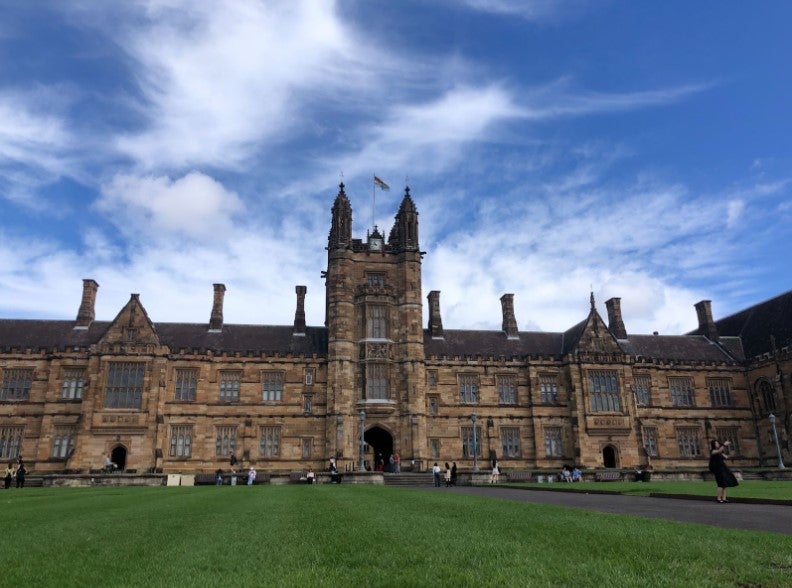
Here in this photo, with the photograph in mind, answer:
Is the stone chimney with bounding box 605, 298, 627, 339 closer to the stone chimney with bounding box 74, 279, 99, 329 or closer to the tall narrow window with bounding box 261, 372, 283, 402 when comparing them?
the tall narrow window with bounding box 261, 372, 283, 402

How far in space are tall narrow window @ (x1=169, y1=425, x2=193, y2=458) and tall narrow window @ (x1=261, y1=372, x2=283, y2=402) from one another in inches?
229

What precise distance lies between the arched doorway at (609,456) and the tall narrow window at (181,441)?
103 ft

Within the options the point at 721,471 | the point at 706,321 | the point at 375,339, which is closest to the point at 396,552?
the point at 721,471

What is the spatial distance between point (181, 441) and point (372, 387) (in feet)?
47.2

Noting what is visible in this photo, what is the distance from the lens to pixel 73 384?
42312 millimetres

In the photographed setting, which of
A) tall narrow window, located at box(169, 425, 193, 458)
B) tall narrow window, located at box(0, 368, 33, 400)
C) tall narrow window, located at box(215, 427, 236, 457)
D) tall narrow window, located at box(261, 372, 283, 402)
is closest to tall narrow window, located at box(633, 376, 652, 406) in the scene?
tall narrow window, located at box(261, 372, 283, 402)

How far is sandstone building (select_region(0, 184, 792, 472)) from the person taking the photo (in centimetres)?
4156

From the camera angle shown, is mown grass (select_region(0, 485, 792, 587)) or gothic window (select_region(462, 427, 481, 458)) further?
gothic window (select_region(462, 427, 481, 458))

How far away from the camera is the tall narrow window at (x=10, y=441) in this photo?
40.9m

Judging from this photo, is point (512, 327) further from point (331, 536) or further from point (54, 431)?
point (331, 536)

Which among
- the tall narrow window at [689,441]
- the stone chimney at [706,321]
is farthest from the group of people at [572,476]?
the stone chimney at [706,321]

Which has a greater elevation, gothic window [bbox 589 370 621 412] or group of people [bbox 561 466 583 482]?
gothic window [bbox 589 370 621 412]

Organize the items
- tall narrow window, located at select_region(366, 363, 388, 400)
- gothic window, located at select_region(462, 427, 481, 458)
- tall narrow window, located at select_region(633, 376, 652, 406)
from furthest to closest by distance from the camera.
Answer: tall narrow window, located at select_region(633, 376, 652, 406) < gothic window, located at select_region(462, 427, 481, 458) < tall narrow window, located at select_region(366, 363, 388, 400)

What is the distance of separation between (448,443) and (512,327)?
12.3m
